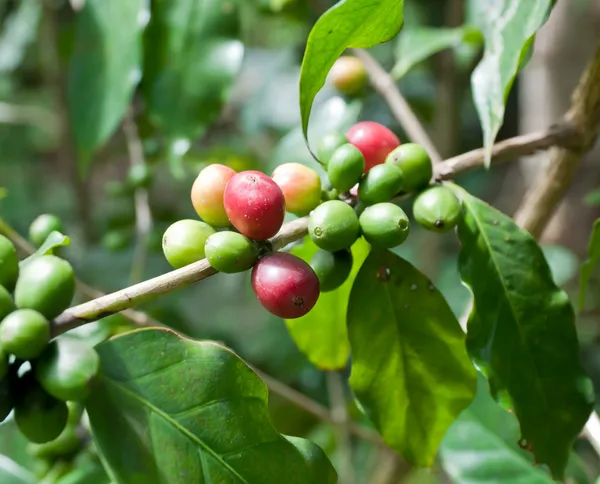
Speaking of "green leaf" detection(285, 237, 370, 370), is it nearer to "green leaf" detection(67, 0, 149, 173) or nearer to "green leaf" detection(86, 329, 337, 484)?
"green leaf" detection(86, 329, 337, 484)

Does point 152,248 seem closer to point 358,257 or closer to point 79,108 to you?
point 79,108

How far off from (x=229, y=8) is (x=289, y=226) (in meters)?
0.67

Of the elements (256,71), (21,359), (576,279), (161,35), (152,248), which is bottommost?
(576,279)

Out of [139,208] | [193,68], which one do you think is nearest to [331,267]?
[193,68]

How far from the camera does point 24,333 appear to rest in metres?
0.43

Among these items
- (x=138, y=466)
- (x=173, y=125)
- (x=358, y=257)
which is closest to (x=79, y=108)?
(x=173, y=125)

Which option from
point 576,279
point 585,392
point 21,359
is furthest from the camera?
point 576,279

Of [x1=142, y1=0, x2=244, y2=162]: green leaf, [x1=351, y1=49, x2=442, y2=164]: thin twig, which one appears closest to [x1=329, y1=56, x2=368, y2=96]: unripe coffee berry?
[x1=351, y1=49, x2=442, y2=164]: thin twig

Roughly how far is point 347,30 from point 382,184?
0.15 m

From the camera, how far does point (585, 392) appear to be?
623 millimetres

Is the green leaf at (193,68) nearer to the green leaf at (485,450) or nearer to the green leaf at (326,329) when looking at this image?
the green leaf at (326,329)

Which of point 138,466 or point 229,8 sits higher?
point 229,8

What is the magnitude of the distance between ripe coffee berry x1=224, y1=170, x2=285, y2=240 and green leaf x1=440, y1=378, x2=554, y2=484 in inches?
27.6

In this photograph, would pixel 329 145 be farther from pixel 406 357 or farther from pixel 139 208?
pixel 139 208
